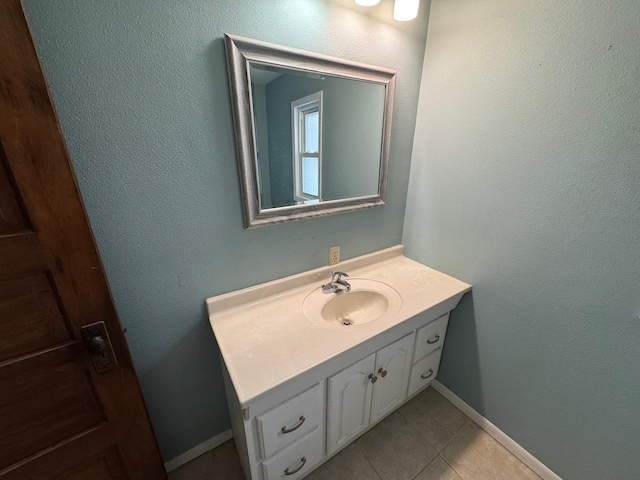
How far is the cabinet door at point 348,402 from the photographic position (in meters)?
1.03

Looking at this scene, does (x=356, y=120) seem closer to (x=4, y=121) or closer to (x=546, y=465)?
(x=4, y=121)

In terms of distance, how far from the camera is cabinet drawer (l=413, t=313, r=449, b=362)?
130 cm

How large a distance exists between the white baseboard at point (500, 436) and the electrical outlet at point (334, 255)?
106cm

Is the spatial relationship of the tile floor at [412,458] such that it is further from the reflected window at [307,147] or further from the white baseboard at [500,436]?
the reflected window at [307,147]

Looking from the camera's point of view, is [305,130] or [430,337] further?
[430,337]

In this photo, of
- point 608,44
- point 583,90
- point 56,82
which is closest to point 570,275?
point 583,90

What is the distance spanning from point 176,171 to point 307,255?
0.67 m

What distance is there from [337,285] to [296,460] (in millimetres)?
733

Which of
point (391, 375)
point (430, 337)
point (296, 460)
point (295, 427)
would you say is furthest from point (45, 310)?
point (430, 337)

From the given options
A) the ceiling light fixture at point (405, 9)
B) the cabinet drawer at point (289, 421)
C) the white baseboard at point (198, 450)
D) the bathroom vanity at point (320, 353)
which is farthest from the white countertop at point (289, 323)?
the ceiling light fixture at point (405, 9)

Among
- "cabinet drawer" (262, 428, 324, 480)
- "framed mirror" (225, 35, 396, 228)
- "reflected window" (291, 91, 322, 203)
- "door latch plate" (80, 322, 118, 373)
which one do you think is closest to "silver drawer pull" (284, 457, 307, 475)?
"cabinet drawer" (262, 428, 324, 480)

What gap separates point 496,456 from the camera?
130cm

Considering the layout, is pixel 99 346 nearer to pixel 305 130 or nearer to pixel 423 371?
pixel 305 130

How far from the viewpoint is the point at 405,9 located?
42.4 inches
